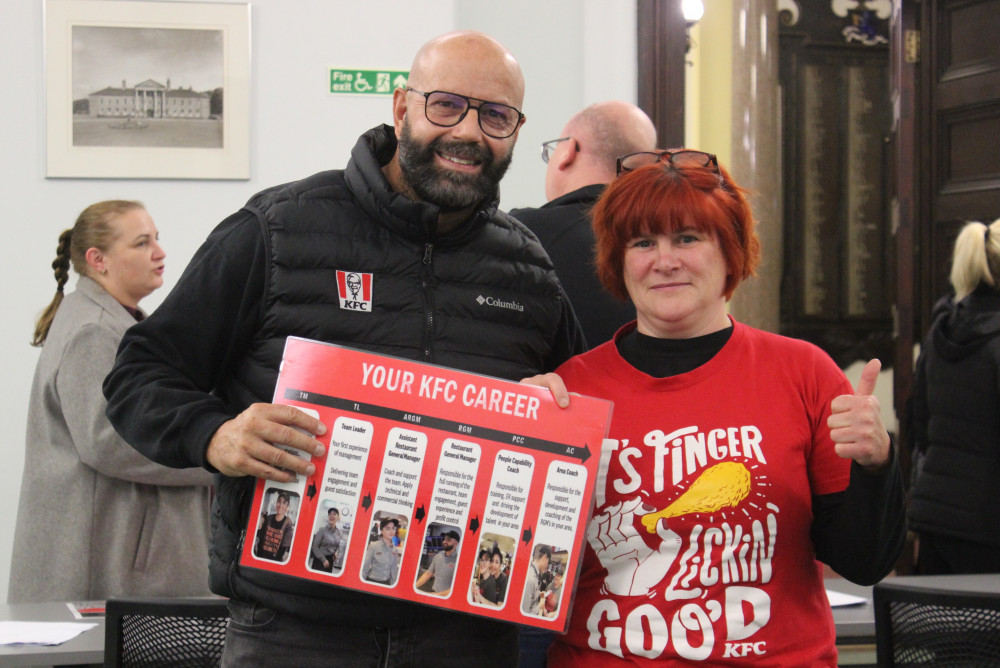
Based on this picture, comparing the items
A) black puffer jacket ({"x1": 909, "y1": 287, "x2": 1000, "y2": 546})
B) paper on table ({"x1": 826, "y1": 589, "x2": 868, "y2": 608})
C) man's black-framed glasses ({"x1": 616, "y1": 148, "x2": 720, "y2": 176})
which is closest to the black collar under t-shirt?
man's black-framed glasses ({"x1": 616, "y1": 148, "x2": 720, "y2": 176})

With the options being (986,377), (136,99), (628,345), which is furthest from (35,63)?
(986,377)

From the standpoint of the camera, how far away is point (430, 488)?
58.7 inches

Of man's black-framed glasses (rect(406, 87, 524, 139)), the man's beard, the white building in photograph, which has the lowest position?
the man's beard

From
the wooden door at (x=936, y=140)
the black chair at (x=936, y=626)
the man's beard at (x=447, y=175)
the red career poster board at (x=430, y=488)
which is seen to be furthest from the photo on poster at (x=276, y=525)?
the wooden door at (x=936, y=140)

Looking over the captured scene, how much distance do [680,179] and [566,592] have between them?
67 cm

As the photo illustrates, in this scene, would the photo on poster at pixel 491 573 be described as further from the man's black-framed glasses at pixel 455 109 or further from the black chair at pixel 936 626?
the black chair at pixel 936 626

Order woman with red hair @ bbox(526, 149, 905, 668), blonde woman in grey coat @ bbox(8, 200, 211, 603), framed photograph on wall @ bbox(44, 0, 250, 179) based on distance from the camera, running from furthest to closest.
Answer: framed photograph on wall @ bbox(44, 0, 250, 179), blonde woman in grey coat @ bbox(8, 200, 211, 603), woman with red hair @ bbox(526, 149, 905, 668)

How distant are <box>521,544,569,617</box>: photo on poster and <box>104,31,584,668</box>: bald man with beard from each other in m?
0.17

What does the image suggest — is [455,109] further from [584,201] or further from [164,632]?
[164,632]

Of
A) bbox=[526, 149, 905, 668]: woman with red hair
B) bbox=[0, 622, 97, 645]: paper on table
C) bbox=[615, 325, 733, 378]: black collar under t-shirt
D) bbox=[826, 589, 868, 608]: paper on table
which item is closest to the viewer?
bbox=[526, 149, 905, 668]: woman with red hair

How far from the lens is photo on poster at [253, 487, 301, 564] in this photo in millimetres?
1472

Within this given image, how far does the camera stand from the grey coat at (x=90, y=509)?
9.55 ft

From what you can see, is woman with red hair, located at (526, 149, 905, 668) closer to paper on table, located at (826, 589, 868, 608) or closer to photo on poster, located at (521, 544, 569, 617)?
photo on poster, located at (521, 544, 569, 617)

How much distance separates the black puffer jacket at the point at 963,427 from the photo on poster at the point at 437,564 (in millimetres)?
2626
